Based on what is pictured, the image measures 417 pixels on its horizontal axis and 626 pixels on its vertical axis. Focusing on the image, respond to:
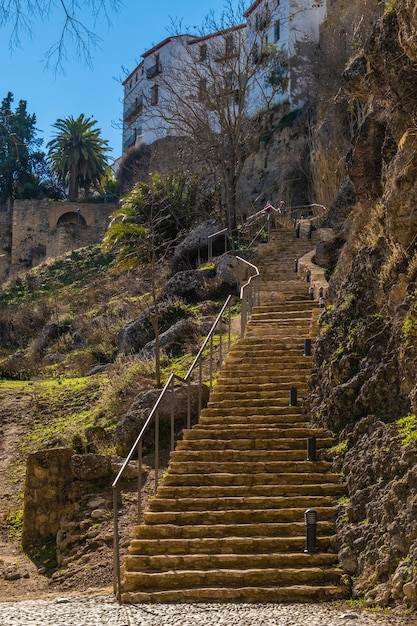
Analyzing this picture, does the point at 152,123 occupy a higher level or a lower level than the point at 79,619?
higher

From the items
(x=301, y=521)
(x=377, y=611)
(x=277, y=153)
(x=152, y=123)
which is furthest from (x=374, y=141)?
(x=152, y=123)

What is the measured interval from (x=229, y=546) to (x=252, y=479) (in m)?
1.47

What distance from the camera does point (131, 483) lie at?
1412cm

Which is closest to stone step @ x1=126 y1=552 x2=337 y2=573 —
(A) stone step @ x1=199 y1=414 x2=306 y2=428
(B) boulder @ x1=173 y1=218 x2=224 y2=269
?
(A) stone step @ x1=199 y1=414 x2=306 y2=428

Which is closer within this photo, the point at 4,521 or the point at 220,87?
the point at 4,521

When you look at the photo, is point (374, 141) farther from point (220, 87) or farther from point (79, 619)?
point (220, 87)

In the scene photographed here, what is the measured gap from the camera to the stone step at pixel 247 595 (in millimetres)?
9711

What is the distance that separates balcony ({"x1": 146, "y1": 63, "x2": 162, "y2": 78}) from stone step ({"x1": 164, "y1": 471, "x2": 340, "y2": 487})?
1907 inches

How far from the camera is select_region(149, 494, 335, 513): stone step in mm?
11445

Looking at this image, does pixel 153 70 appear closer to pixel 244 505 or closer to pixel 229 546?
pixel 244 505

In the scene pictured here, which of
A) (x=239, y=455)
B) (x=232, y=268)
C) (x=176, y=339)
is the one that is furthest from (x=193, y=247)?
(x=239, y=455)

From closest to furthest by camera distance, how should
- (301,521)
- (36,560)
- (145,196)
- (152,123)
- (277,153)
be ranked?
1. (301,521)
2. (36,560)
3. (145,196)
4. (277,153)
5. (152,123)

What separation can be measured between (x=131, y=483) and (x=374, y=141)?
8.16m

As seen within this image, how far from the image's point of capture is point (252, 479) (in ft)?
39.4
